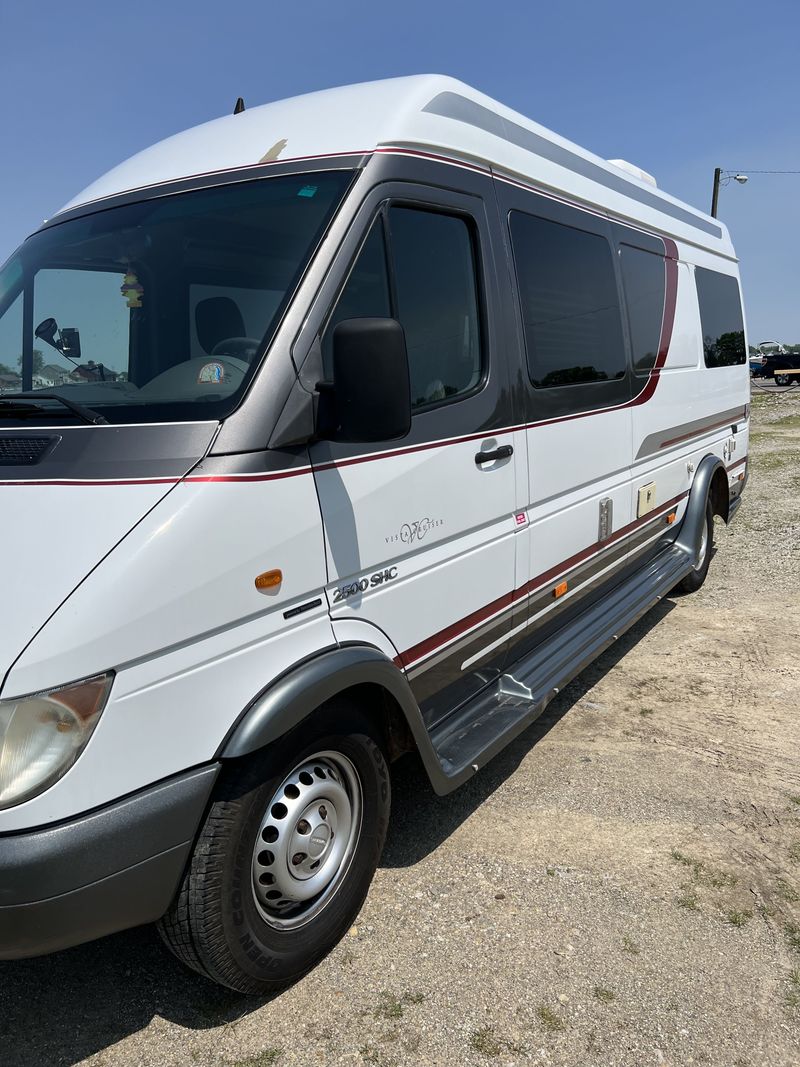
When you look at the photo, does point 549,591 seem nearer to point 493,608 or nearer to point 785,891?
point 493,608

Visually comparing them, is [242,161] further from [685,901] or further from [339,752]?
[685,901]

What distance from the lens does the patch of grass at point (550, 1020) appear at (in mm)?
2424

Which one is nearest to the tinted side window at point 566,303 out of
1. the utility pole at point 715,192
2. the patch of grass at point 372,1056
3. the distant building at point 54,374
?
the distant building at point 54,374

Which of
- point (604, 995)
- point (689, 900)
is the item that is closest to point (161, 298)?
point (604, 995)

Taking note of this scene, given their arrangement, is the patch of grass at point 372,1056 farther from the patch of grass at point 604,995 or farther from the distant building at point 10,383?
the distant building at point 10,383

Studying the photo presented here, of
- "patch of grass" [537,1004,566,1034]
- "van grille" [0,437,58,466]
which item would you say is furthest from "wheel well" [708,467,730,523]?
"van grille" [0,437,58,466]

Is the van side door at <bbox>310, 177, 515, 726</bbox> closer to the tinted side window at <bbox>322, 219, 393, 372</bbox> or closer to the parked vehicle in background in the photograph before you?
the tinted side window at <bbox>322, 219, 393, 372</bbox>

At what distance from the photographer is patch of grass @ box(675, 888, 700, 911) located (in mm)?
2947

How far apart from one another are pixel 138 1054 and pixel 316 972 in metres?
0.57

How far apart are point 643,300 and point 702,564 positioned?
8.36 ft

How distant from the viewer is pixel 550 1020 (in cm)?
246

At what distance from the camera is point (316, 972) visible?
2.68 m

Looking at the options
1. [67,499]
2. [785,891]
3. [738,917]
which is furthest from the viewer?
[785,891]

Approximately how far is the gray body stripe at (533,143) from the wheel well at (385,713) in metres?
2.08
